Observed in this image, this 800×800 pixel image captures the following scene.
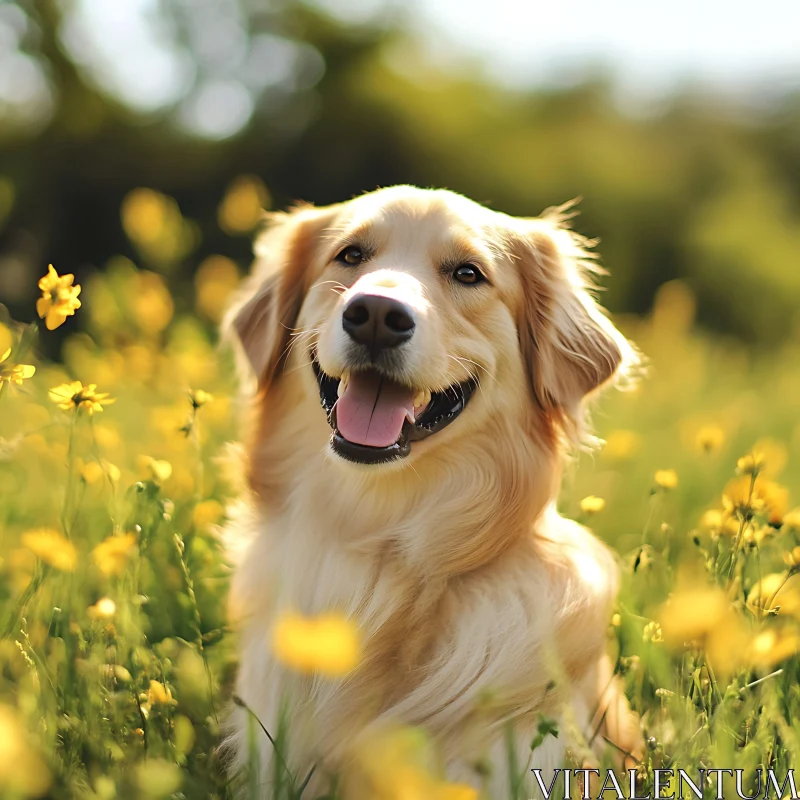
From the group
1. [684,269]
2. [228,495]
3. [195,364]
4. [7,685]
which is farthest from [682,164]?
[7,685]

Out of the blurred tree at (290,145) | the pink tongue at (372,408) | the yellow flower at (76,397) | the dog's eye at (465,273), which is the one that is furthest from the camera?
the blurred tree at (290,145)

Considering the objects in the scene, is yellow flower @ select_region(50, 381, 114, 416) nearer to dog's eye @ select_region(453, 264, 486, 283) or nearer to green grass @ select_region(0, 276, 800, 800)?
green grass @ select_region(0, 276, 800, 800)

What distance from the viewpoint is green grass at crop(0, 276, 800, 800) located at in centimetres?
186

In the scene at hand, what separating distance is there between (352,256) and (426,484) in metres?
0.77

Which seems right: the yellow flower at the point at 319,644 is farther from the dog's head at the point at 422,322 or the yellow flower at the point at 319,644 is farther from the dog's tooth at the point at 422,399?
the dog's tooth at the point at 422,399

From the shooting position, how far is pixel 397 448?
2.52 meters

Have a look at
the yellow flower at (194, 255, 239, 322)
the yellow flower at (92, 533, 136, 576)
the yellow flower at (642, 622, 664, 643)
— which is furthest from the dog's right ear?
the yellow flower at (194, 255, 239, 322)

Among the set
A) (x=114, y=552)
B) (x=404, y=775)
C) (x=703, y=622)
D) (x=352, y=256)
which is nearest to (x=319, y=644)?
Answer: (x=404, y=775)

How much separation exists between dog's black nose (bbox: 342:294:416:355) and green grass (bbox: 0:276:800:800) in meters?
0.54

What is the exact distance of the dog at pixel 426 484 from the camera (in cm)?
231

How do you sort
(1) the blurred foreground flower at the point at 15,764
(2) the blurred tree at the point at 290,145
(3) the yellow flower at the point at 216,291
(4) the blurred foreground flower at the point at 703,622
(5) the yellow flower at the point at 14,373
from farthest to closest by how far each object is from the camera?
(2) the blurred tree at the point at 290,145 < (3) the yellow flower at the point at 216,291 < (5) the yellow flower at the point at 14,373 < (4) the blurred foreground flower at the point at 703,622 < (1) the blurred foreground flower at the point at 15,764

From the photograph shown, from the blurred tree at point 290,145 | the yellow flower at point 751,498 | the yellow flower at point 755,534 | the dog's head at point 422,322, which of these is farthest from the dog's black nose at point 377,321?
the blurred tree at point 290,145

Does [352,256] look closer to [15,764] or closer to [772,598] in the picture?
[772,598]

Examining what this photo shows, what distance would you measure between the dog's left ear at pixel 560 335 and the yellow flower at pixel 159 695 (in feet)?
4.54
